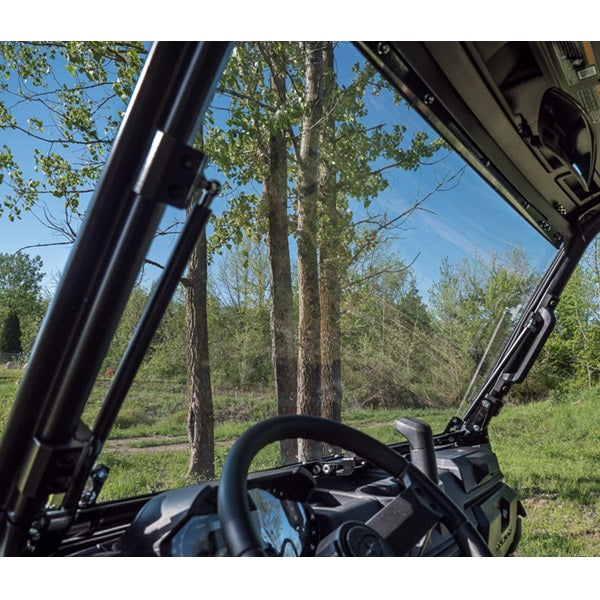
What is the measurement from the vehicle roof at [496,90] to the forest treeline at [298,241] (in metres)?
0.26

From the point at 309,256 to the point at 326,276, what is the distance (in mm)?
120

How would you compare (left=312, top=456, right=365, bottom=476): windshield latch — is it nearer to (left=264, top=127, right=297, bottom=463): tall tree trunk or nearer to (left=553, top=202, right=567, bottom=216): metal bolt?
(left=264, top=127, right=297, bottom=463): tall tree trunk

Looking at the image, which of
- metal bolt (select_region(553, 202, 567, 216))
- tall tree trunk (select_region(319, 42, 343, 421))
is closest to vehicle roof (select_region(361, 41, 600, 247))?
metal bolt (select_region(553, 202, 567, 216))

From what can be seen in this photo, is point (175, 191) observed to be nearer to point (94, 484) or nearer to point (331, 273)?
point (94, 484)

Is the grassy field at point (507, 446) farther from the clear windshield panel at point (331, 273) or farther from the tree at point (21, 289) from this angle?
the tree at point (21, 289)

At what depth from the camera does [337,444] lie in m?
0.84

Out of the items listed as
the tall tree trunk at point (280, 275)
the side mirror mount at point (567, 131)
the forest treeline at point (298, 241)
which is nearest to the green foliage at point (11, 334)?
the forest treeline at point (298, 241)

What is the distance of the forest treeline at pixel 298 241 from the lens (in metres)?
1.60

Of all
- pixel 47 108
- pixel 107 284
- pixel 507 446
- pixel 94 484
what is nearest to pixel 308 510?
pixel 94 484

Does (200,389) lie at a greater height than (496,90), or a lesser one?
lesser

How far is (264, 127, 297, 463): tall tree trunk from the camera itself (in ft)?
6.35

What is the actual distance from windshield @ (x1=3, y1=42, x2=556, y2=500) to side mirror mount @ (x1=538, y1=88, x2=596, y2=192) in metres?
0.28
